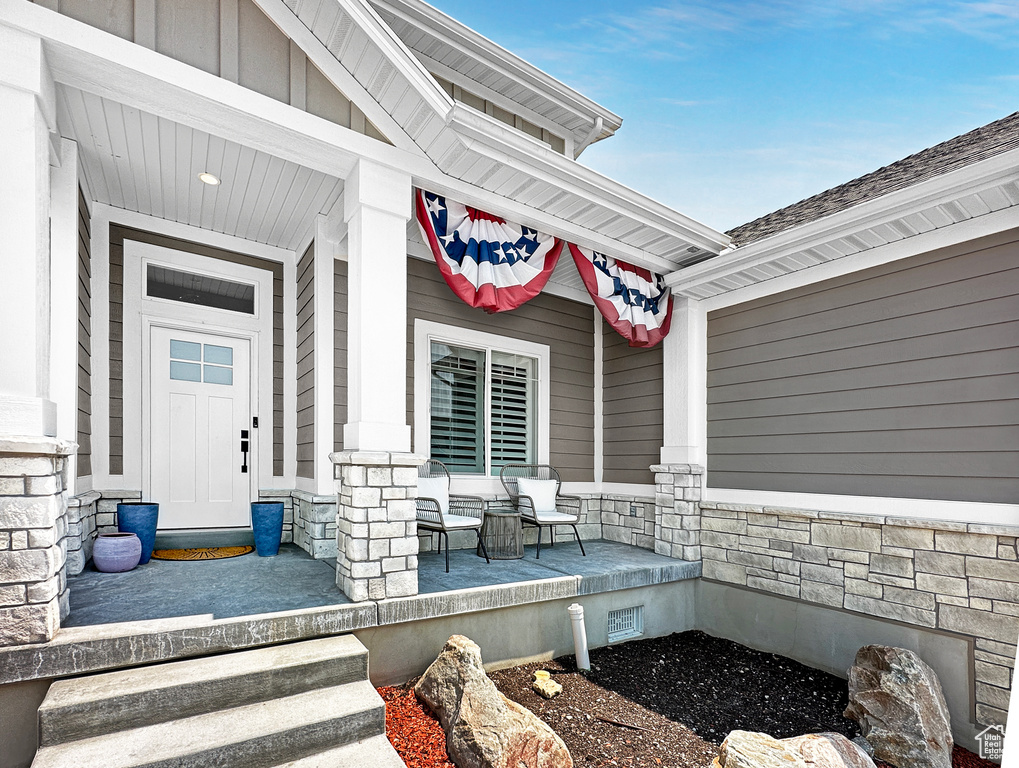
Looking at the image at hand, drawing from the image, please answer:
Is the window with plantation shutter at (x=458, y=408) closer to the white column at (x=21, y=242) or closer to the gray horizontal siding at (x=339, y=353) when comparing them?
the gray horizontal siding at (x=339, y=353)

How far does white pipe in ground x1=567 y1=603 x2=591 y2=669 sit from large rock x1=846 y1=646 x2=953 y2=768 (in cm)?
155

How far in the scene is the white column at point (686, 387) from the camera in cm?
480

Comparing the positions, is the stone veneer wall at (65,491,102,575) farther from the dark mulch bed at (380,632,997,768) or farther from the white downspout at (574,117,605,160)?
the white downspout at (574,117,605,160)

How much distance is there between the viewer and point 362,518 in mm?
2977

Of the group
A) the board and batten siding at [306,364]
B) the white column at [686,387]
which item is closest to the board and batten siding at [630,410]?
the white column at [686,387]

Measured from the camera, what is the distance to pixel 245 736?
2.10m

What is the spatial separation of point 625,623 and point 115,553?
3.66 m

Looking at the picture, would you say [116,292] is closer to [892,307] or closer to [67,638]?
[67,638]

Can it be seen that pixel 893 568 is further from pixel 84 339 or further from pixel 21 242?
pixel 84 339

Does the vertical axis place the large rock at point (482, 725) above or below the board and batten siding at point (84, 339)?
below

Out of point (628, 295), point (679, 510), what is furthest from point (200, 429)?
point (679, 510)

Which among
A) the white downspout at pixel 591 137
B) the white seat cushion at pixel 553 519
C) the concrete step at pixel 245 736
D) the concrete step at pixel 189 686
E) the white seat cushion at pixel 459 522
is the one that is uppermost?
the white downspout at pixel 591 137

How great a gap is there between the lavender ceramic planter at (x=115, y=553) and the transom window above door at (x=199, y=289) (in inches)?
78.4

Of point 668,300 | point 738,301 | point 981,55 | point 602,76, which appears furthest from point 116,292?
point 981,55
